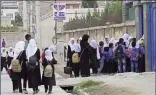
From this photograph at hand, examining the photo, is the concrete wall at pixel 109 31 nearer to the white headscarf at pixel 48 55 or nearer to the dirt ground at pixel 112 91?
the white headscarf at pixel 48 55

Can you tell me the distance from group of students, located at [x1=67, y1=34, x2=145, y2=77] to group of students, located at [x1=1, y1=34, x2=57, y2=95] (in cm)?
487

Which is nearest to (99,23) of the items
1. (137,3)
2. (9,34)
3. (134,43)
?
(137,3)

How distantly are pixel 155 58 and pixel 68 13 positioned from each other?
4617cm

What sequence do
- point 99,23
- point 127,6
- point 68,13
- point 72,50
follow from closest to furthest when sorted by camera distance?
point 72,50
point 127,6
point 99,23
point 68,13

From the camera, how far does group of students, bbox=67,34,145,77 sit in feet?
71.5

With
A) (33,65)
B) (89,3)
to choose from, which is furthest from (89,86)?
(89,3)

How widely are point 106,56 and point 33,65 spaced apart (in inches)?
278

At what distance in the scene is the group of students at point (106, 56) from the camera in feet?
71.5

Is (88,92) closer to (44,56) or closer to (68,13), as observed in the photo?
(44,56)

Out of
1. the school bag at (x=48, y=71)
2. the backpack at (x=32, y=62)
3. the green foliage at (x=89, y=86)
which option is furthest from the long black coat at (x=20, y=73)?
the green foliage at (x=89, y=86)

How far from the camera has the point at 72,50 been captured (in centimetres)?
2270

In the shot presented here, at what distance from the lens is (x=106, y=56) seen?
22984 mm

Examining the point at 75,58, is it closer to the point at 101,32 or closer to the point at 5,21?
the point at 101,32

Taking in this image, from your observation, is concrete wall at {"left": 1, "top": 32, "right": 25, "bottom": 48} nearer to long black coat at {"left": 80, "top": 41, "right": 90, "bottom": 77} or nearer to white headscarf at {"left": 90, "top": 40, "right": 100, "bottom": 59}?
white headscarf at {"left": 90, "top": 40, "right": 100, "bottom": 59}
